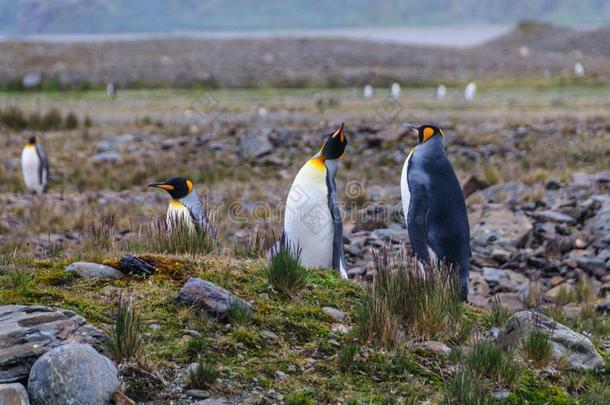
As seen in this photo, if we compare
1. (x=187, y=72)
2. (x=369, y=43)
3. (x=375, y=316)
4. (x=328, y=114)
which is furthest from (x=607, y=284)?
(x=369, y=43)

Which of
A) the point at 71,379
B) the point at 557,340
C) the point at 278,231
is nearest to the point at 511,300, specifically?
the point at 278,231

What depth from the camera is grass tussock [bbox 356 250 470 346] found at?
19.8 ft

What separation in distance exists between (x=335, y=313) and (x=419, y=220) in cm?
206

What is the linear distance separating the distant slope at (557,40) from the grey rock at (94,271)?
303ft

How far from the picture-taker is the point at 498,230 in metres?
12.4

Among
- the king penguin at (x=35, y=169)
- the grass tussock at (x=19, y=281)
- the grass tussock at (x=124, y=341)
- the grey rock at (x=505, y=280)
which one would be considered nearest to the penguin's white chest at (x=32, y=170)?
the king penguin at (x=35, y=169)

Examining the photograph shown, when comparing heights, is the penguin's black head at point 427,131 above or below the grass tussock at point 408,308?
above

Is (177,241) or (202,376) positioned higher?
(177,241)

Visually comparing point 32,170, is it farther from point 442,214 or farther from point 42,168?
point 442,214

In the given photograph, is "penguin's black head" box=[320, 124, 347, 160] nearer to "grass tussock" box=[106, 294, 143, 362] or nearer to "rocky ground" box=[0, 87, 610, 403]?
"rocky ground" box=[0, 87, 610, 403]

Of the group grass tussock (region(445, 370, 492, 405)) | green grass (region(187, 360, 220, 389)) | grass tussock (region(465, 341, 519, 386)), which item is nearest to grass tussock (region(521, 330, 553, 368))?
grass tussock (region(465, 341, 519, 386))

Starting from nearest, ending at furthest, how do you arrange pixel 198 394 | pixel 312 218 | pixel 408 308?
pixel 198 394 → pixel 408 308 → pixel 312 218

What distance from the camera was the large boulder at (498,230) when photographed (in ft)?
39.6

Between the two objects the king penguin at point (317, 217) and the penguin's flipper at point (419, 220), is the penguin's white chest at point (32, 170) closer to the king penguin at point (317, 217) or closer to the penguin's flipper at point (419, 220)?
the king penguin at point (317, 217)
